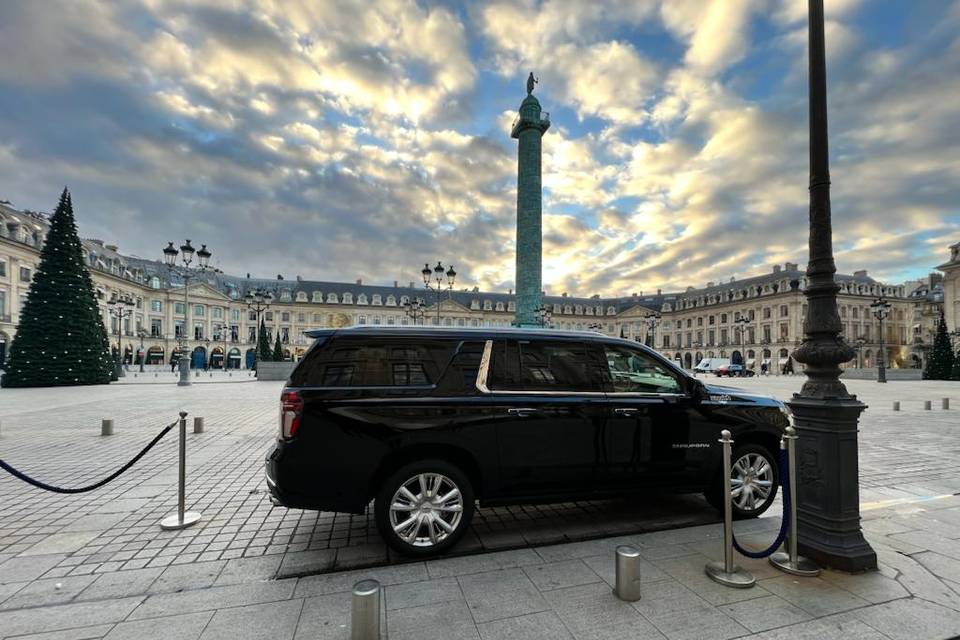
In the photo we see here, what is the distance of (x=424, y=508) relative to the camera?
4.18m

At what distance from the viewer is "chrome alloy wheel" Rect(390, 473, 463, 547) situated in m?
4.13

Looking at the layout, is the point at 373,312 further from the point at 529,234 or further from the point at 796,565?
the point at 796,565

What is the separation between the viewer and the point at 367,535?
4750 mm

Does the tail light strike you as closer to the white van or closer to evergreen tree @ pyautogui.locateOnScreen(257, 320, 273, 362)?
evergreen tree @ pyautogui.locateOnScreen(257, 320, 273, 362)

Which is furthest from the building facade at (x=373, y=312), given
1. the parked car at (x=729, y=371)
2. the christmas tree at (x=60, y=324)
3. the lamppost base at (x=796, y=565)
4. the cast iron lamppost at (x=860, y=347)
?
the lamppost base at (x=796, y=565)

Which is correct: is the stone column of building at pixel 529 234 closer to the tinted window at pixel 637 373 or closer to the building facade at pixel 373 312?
the tinted window at pixel 637 373

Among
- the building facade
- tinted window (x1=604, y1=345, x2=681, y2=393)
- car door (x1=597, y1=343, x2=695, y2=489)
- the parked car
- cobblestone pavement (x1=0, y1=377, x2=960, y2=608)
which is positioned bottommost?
the parked car

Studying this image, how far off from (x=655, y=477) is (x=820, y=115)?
13.7ft

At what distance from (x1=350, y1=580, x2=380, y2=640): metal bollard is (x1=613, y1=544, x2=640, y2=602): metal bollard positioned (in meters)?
1.90

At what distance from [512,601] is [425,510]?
114 centimetres

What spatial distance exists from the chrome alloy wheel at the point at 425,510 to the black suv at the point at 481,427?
0.04 ft

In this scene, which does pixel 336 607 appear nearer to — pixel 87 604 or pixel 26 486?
pixel 87 604

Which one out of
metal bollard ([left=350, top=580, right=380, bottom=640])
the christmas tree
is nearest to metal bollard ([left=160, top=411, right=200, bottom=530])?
metal bollard ([left=350, top=580, right=380, bottom=640])

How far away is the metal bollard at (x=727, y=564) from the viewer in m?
3.68
